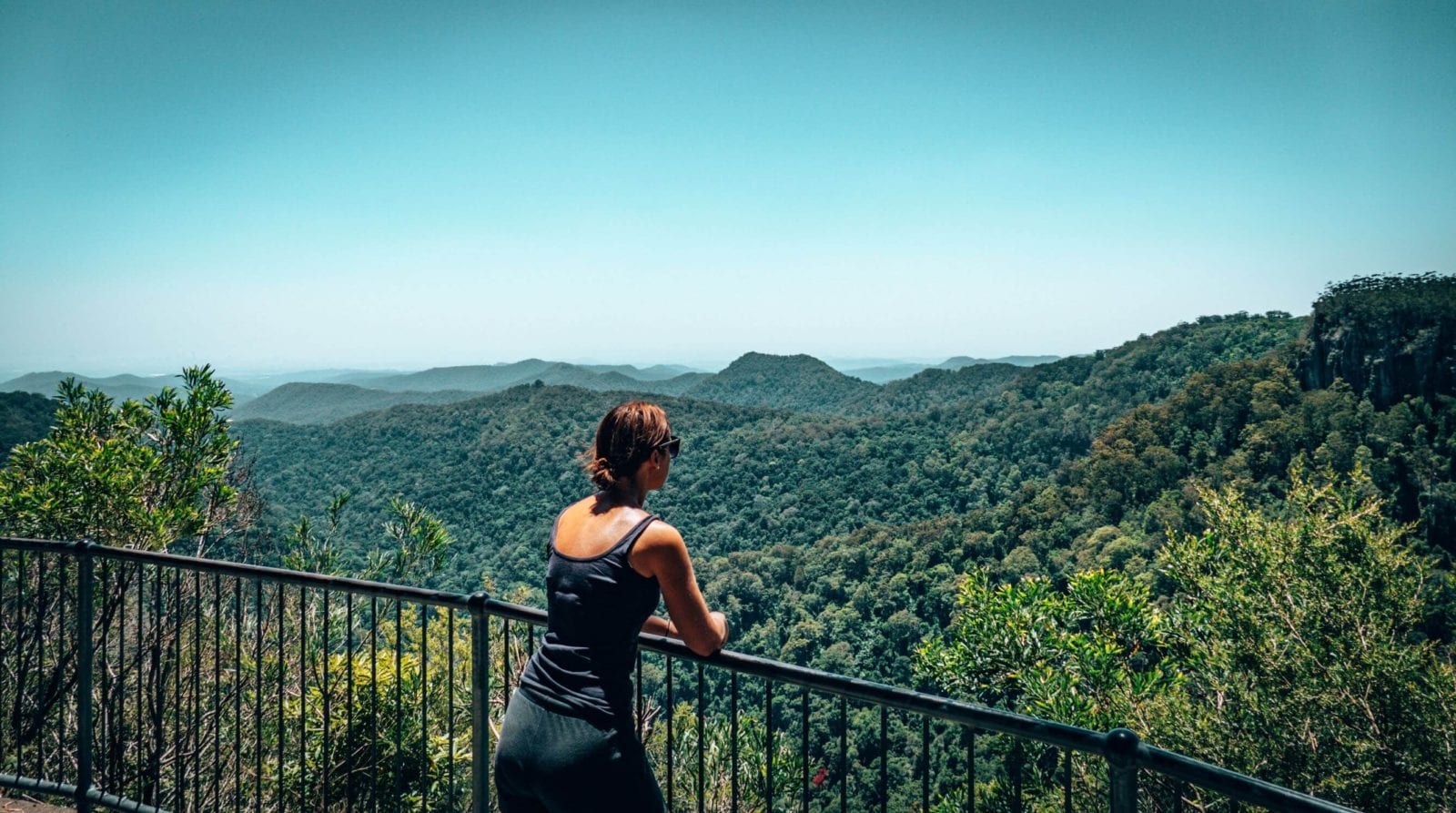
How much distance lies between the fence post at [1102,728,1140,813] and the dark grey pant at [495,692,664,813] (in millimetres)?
853

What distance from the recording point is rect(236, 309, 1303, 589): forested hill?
55.4m

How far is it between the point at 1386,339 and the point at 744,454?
134 ft

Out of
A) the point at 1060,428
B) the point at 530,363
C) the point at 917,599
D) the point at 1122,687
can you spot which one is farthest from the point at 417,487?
the point at 530,363

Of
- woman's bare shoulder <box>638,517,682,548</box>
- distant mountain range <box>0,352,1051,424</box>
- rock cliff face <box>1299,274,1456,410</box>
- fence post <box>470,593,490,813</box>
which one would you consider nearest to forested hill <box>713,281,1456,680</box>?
rock cliff face <box>1299,274,1456,410</box>

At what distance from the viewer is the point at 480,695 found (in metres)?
2.36

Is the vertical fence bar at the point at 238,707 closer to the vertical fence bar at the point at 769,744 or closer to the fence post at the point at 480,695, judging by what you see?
the fence post at the point at 480,695

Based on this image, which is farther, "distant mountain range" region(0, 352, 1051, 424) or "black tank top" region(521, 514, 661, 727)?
"distant mountain range" region(0, 352, 1051, 424)

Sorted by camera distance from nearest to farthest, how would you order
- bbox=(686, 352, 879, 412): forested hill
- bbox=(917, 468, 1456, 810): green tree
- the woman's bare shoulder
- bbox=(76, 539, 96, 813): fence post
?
the woman's bare shoulder < bbox=(76, 539, 96, 813): fence post < bbox=(917, 468, 1456, 810): green tree < bbox=(686, 352, 879, 412): forested hill

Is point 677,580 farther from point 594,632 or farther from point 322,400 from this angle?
point 322,400

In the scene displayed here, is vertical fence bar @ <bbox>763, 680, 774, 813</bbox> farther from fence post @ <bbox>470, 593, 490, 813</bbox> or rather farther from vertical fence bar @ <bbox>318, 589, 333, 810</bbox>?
vertical fence bar @ <bbox>318, 589, 333, 810</bbox>

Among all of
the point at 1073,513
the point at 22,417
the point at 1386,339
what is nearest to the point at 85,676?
the point at 22,417

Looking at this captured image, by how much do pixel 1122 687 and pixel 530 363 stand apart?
14169 centimetres

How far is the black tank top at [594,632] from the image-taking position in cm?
164


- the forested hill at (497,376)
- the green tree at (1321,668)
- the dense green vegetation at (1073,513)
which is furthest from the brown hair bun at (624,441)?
the forested hill at (497,376)
